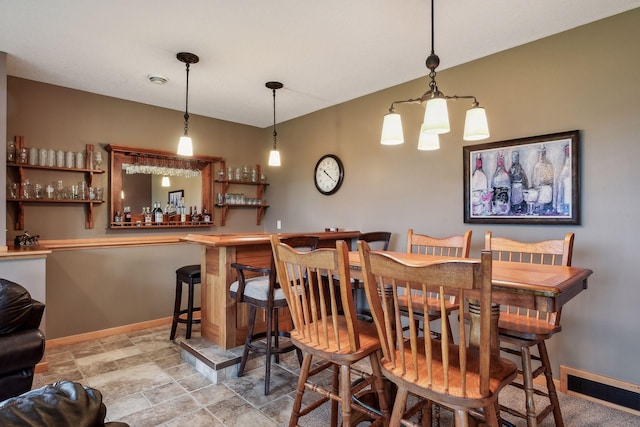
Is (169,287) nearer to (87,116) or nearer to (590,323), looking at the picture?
(87,116)

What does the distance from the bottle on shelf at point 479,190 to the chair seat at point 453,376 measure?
5.44 feet

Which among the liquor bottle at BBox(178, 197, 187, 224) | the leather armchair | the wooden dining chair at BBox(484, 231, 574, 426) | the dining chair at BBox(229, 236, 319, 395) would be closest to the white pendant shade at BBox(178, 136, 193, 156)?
the dining chair at BBox(229, 236, 319, 395)

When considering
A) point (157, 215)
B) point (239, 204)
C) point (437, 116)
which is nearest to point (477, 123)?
point (437, 116)

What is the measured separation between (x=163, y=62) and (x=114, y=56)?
37 cm

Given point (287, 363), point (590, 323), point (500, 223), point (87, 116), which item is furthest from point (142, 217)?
point (590, 323)

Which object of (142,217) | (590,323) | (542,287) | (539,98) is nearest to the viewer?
(542,287)

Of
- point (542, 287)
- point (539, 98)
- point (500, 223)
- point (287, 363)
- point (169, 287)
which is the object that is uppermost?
point (539, 98)

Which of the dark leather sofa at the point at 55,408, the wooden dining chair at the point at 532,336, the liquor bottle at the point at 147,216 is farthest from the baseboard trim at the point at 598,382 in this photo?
the liquor bottle at the point at 147,216

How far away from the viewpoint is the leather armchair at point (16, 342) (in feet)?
6.35

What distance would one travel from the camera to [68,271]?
3.46m

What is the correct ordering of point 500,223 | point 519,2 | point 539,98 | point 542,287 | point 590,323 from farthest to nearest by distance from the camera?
point 500,223
point 539,98
point 590,323
point 519,2
point 542,287

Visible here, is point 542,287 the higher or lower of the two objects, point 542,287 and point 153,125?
the lower

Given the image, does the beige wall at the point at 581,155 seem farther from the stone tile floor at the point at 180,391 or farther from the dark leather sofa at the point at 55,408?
the dark leather sofa at the point at 55,408

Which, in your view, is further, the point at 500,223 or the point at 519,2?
the point at 500,223
